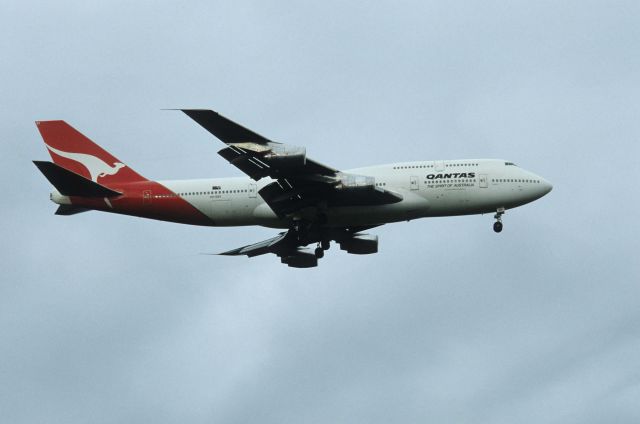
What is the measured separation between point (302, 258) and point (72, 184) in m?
15.7

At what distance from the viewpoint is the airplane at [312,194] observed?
69.2 m

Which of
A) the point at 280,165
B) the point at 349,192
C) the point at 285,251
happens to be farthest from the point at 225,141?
the point at 285,251

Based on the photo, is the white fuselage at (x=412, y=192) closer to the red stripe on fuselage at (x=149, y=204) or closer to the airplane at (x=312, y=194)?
the airplane at (x=312, y=194)

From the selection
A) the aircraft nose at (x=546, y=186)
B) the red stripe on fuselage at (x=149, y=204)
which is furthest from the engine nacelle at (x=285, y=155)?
the aircraft nose at (x=546, y=186)

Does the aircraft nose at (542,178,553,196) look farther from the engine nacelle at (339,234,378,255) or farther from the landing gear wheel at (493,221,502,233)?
the engine nacelle at (339,234,378,255)

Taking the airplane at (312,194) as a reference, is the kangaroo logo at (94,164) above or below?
above

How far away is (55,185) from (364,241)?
20142mm

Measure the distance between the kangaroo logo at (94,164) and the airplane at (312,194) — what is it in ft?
0.85

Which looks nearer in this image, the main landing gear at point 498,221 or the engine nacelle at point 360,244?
the main landing gear at point 498,221

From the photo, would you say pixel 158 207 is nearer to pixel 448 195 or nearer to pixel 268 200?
pixel 268 200

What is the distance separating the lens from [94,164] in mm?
76750

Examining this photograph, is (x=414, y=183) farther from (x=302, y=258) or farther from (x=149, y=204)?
(x=149, y=204)

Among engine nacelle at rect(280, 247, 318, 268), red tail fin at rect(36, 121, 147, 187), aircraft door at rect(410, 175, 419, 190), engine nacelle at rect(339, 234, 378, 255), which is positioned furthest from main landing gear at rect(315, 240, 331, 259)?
red tail fin at rect(36, 121, 147, 187)

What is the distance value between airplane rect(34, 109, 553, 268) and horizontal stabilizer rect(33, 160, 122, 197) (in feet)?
0.20
